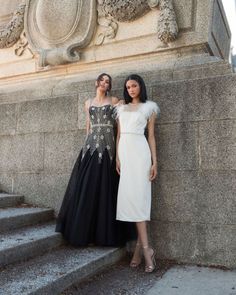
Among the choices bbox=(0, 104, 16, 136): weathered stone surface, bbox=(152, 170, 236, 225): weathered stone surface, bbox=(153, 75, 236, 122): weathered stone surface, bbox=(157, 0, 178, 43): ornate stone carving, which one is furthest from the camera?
bbox=(0, 104, 16, 136): weathered stone surface

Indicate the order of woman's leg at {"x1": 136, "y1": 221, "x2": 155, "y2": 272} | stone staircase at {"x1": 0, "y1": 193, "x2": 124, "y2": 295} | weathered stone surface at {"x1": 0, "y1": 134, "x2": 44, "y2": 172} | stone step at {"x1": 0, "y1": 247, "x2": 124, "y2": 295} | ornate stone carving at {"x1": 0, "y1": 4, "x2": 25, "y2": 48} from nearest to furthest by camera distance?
stone step at {"x1": 0, "y1": 247, "x2": 124, "y2": 295}, stone staircase at {"x1": 0, "y1": 193, "x2": 124, "y2": 295}, woman's leg at {"x1": 136, "y1": 221, "x2": 155, "y2": 272}, weathered stone surface at {"x1": 0, "y1": 134, "x2": 44, "y2": 172}, ornate stone carving at {"x1": 0, "y1": 4, "x2": 25, "y2": 48}

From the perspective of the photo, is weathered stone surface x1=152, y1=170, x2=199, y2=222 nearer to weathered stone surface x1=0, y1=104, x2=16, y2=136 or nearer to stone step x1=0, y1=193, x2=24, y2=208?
stone step x1=0, y1=193, x2=24, y2=208

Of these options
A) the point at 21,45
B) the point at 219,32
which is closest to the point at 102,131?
the point at 219,32

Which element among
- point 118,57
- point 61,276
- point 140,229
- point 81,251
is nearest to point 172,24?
point 118,57

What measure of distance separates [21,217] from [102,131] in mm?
1401

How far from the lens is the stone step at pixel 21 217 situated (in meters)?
4.26

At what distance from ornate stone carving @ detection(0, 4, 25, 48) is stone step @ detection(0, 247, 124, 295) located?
3.85 meters

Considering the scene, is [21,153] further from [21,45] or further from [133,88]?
[133,88]

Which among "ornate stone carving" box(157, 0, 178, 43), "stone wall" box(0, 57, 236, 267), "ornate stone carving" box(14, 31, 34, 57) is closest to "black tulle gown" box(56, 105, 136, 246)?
"stone wall" box(0, 57, 236, 267)

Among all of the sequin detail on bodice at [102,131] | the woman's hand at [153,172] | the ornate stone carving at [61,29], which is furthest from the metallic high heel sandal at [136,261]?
→ the ornate stone carving at [61,29]

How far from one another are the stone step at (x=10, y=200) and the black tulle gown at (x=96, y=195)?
1042mm

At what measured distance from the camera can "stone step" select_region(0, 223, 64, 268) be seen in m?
3.56

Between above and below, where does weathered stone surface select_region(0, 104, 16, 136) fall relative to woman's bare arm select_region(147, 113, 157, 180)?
above

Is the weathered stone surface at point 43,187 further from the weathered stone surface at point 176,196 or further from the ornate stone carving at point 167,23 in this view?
the ornate stone carving at point 167,23
